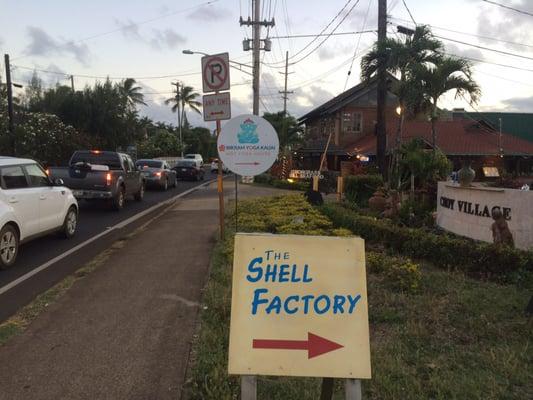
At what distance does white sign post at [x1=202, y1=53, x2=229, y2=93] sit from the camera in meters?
8.73

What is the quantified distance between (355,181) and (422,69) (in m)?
4.30

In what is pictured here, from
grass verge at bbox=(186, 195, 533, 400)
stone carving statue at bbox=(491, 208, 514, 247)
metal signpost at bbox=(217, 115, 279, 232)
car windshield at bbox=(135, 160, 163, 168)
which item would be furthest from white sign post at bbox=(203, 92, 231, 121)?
car windshield at bbox=(135, 160, 163, 168)

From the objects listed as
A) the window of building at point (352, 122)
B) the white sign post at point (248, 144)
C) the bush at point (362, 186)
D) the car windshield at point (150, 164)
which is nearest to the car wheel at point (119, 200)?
the bush at point (362, 186)

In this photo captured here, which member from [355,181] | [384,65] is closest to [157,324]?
[355,181]

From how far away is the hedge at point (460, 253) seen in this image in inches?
262

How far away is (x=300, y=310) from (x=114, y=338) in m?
2.40

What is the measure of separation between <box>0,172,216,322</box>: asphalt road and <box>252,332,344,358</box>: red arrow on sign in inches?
147

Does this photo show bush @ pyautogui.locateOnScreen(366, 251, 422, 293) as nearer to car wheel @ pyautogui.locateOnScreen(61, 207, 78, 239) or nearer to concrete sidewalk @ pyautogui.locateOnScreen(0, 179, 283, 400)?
concrete sidewalk @ pyautogui.locateOnScreen(0, 179, 283, 400)

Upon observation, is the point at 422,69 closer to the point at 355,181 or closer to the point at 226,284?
the point at 355,181

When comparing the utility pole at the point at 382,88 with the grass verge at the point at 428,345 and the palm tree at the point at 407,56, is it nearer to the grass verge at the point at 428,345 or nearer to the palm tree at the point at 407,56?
the palm tree at the point at 407,56

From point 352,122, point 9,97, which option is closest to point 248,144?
point 9,97

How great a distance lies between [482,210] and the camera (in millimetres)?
9156

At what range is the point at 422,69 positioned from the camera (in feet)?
55.7

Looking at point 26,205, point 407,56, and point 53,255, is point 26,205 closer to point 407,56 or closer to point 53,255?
point 53,255
